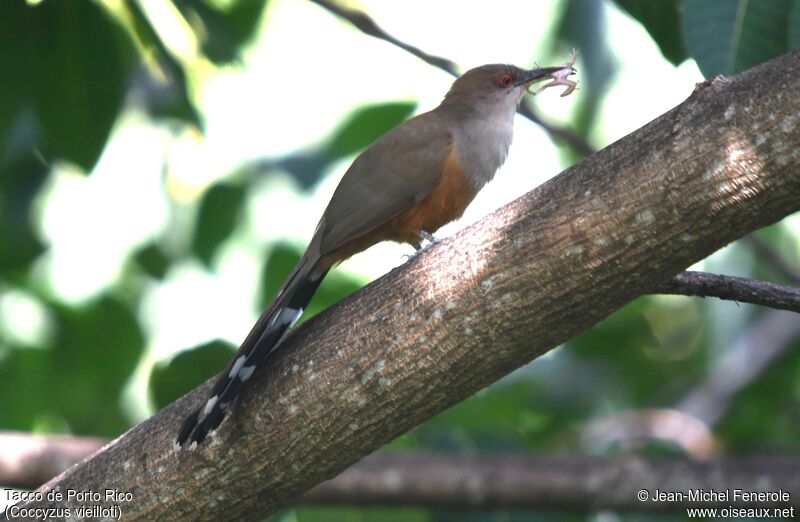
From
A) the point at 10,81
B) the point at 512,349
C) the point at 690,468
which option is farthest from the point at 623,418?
the point at 10,81

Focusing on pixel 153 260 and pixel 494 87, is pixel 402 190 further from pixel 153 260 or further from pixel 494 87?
pixel 153 260

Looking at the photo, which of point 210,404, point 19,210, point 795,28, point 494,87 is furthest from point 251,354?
point 19,210

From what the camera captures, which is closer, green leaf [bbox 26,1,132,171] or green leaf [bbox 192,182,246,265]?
green leaf [bbox 26,1,132,171]

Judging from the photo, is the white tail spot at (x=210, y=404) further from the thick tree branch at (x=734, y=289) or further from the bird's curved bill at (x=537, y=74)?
the bird's curved bill at (x=537, y=74)

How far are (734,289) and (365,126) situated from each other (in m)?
2.71

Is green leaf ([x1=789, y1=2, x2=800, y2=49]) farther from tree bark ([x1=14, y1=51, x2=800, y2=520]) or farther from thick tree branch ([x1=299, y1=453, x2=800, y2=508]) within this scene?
thick tree branch ([x1=299, y1=453, x2=800, y2=508])

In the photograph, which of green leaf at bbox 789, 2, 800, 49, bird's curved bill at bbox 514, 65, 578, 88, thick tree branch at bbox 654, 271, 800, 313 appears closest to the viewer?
thick tree branch at bbox 654, 271, 800, 313

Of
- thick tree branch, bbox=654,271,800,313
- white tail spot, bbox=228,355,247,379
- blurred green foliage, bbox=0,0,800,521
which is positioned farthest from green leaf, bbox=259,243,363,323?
thick tree branch, bbox=654,271,800,313

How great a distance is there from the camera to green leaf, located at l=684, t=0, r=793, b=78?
129 inches

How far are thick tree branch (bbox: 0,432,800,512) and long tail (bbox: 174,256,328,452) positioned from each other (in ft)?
3.92

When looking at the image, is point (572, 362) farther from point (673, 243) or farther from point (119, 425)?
point (673, 243)

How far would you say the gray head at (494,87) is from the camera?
4.65 m

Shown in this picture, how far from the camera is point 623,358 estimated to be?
6.37 meters

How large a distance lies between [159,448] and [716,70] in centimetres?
213
